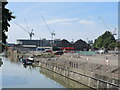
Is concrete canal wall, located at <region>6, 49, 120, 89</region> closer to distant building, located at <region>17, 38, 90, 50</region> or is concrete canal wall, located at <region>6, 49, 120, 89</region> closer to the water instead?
the water

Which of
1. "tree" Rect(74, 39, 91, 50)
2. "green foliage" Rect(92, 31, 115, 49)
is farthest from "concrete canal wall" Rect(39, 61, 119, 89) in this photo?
"tree" Rect(74, 39, 91, 50)

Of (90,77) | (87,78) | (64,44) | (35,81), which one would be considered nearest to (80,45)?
(64,44)

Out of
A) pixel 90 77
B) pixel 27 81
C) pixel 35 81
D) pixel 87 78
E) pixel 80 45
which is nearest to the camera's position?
pixel 90 77

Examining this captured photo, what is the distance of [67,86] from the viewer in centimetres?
3241

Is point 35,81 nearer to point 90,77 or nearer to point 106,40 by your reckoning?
point 90,77

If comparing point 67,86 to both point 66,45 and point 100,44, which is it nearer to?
point 100,44

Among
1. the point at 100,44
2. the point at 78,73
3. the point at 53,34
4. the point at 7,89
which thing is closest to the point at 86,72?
the point at 78,73

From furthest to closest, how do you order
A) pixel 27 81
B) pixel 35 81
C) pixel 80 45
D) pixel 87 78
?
pixel 80 45 < pixel 35 81 < pixel 27 81 < pixel 87 78

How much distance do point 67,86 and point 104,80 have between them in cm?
869

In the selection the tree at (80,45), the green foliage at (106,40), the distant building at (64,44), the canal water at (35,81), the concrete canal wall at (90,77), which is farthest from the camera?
the tree at (80,45)

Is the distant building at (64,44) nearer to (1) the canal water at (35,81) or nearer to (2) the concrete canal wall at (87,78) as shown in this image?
(1) the canal water at (35,81)

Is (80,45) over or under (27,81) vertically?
over

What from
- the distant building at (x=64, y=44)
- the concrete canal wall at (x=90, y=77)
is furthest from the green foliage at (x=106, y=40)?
the concrete canal wall at (x=90, y=77)

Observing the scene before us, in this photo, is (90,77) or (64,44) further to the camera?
(64,44)
